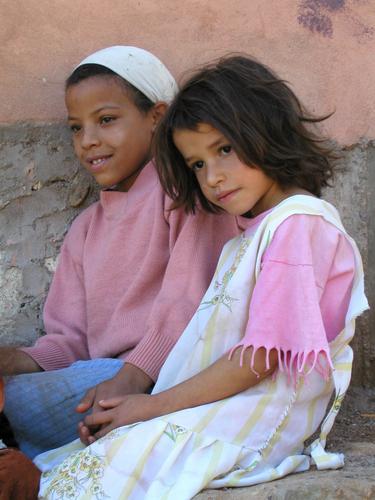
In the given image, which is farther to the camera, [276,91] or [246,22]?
[246,22]

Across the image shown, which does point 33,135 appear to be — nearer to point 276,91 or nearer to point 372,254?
point 276,91

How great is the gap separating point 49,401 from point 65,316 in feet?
1.28

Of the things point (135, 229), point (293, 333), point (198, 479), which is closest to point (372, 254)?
point (135, 229)

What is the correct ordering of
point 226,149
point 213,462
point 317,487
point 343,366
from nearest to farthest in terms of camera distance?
point 317,487 → point 213,462 → point 343,366 → point 226,149

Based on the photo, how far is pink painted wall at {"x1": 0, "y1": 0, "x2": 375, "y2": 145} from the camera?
9.69 feet

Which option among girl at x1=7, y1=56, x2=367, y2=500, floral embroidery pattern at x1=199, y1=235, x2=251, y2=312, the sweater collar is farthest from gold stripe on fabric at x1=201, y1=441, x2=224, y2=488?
the sweater collar

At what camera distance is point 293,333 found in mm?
2145

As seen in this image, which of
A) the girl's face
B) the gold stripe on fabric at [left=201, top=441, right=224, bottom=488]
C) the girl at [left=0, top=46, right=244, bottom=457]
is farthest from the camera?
the girl at [left=0, top=46, right=244, bottom=457]

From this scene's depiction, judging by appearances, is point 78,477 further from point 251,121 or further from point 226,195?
point 251,121

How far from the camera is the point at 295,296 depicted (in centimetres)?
215

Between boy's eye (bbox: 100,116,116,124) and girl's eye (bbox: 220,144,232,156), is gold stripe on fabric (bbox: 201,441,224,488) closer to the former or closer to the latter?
girl's eye (bbox: 220,144,232,156)

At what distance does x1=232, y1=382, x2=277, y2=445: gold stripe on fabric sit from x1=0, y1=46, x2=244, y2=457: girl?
40 cm

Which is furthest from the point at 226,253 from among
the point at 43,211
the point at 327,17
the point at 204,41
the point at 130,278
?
the point at 327,17

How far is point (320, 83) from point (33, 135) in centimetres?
94
